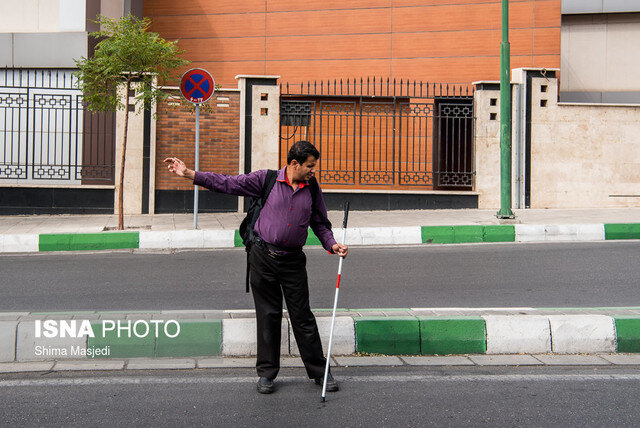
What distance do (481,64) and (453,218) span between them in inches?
326

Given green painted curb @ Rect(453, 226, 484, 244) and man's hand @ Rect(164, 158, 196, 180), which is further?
green painted curb @ Rect(453, 226, 484, 244)

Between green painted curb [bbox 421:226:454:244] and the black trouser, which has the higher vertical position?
green painted curb [bbox 421:226:454:244]

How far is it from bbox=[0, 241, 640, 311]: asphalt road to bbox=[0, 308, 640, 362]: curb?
1334mm

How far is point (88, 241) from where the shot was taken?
12000 mm

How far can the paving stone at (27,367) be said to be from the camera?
5.48m

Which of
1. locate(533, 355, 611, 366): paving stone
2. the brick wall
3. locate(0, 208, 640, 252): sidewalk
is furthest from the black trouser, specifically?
the brick wall

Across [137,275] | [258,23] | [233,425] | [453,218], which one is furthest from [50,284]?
[258,23]

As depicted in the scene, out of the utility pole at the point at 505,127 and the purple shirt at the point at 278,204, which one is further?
the utility pole at the point at 505,127

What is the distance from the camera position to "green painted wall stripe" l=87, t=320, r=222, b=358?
5.85 meters

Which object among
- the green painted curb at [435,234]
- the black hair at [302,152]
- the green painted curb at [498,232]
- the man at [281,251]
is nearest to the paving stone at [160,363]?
the man at [281,251]

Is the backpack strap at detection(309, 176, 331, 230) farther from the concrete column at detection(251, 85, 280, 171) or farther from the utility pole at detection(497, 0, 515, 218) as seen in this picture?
the concrete column at detection(251, 85, 280, 171)

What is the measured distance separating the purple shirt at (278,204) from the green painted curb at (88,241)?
7.22 meters

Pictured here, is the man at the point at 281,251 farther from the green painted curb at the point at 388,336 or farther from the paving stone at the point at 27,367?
the paving stone at the point at 27,367

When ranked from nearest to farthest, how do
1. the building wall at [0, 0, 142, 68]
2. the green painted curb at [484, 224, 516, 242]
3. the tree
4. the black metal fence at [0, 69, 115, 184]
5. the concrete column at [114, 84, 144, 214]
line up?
the tree, the green painted curb at [484, 224, 516, 242], the black metal fence at [0, 69, 115, 184], the concrete column at [114, 84, 144, 214], the building wall at [0, 0, 142, 68]
